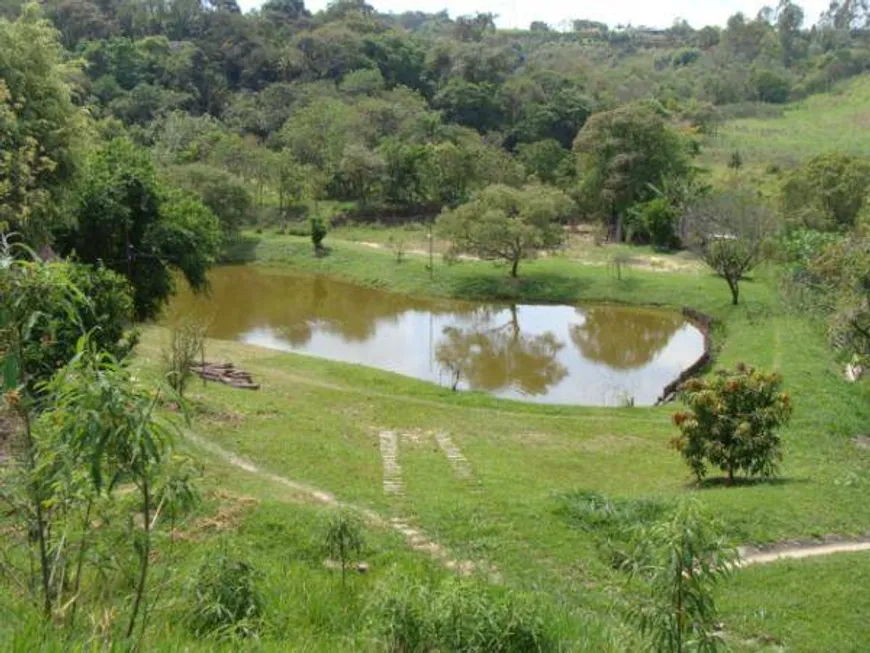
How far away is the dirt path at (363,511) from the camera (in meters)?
10.2

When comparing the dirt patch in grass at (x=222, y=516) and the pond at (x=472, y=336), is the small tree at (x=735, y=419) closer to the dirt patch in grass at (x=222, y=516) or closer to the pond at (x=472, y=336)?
the dirt patch in grass at (x=222, y=516)

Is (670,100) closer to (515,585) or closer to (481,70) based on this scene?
(481,70)

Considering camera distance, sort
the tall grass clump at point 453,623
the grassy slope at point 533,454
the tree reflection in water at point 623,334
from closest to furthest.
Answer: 1. the tall grass clump at point 453,623
2. the grassy slope at point 533,454
3. the tree reflection in water at point 623,334

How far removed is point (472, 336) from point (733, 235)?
38.1 ft

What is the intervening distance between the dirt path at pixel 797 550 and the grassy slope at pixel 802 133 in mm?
47387

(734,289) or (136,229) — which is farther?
(734,289)

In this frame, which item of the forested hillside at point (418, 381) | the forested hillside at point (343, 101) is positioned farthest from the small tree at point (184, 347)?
the forested hillside at point (343, 101)

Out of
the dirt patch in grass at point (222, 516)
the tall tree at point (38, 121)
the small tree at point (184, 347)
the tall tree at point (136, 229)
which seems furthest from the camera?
the tall tree at point (136, 229)

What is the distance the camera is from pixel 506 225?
1422 inches

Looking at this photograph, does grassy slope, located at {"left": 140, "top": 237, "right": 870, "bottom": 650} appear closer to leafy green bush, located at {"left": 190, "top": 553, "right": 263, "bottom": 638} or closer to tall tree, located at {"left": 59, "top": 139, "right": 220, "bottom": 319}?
leafy green bush, located at {"left": 190, "top": 553, "right": 263, "bottom": 638}

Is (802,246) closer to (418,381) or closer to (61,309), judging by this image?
(418,381)

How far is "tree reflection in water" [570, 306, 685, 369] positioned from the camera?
3005cm

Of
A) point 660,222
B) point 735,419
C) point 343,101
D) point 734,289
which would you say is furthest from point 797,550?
point 343,101

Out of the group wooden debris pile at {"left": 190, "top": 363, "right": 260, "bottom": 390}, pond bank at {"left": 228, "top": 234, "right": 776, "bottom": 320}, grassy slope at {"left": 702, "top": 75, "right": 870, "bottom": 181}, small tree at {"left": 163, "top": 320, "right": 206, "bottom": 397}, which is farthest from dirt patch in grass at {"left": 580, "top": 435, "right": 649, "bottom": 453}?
grassy slope at {"left": 702, "top": 75, "right": 870, "bottom": 181}
